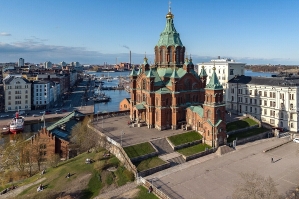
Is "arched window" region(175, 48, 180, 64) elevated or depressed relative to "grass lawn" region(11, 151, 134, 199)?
elevated

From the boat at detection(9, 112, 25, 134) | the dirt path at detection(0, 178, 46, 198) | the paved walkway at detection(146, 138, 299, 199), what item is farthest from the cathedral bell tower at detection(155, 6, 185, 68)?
the boat at detection(9, 112, 25, 134)

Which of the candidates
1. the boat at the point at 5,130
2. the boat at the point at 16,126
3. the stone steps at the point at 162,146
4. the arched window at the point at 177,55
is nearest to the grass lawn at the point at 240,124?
the stone steps at the point at 162,146

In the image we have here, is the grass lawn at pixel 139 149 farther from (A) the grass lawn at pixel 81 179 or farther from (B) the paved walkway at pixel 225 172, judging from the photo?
(B) the paved walkway at pixel 225 172

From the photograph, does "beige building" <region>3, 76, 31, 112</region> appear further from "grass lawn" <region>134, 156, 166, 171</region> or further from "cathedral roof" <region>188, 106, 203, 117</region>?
"grass lawn" <region>134, 156, 166, 171</region>

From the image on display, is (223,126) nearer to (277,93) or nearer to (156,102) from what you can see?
(156,102)

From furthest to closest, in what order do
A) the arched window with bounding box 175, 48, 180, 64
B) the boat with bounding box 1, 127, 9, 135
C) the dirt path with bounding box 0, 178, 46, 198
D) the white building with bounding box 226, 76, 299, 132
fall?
the boat with bounding box 1, 127, 9, 135
the white building with bounding box 226, 76, 299, 132
the arched window with bounding box 175, 48, 180, 64
the dirt path with bounding box 0, 178, 46, 198

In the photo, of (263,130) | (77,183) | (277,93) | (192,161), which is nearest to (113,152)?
(77,183)
